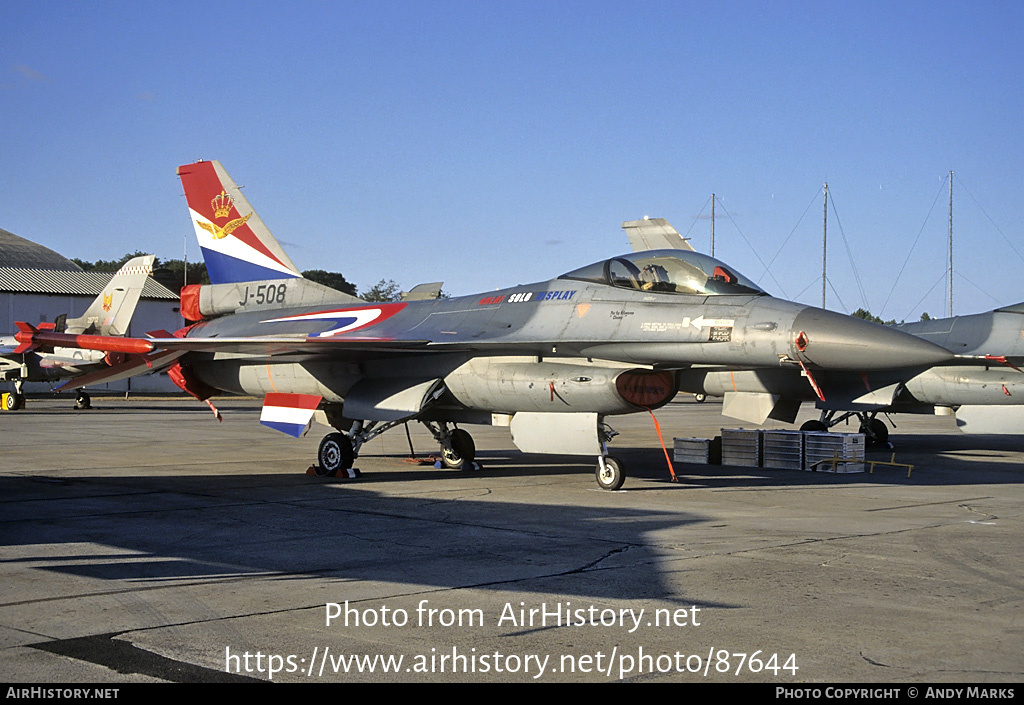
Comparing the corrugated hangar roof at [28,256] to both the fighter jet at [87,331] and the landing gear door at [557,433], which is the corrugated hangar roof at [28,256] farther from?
the landing gear door at [557,433]

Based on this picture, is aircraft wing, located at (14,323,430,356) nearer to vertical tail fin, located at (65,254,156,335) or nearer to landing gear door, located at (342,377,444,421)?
landing gear door, located at (342,377,444,421)

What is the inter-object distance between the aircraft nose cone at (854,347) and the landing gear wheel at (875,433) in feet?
33.7

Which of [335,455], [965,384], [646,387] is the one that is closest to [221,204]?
[335,455]

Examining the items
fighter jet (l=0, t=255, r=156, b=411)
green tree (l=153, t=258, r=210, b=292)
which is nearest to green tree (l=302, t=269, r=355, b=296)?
green tree (l=153, t=258, r=210, b=292)

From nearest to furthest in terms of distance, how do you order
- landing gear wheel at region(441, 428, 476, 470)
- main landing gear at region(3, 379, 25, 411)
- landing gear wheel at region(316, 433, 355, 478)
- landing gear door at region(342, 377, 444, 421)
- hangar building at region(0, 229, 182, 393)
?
landing gear door at region(342, 377, 444, 421), landing gear wheel at region(316, 433, 355, 478), landing gear wheel at region(441, 428, 476, 470), main landing gear at region(3, 379, 25, 411), hangar building at region(0, 229, 182, 393)

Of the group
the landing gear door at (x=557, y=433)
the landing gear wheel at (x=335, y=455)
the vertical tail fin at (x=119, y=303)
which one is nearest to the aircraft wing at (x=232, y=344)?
the landing gear wheel at (x=335, y=455)

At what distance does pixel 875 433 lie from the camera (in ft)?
67.8

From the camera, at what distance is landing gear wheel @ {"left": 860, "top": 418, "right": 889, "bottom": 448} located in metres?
20.5

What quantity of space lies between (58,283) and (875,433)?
47244mm

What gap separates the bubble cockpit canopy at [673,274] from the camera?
38.5 ft

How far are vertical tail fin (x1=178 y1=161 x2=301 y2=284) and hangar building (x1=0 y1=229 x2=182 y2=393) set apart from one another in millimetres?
33685

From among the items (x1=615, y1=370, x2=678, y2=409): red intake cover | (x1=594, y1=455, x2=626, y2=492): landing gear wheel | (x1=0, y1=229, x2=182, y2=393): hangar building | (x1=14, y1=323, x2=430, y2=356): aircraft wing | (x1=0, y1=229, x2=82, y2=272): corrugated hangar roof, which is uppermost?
(x1=0, y1=229, x2=82, y2=272): corrugated hangar roof

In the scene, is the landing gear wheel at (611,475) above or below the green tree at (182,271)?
below
